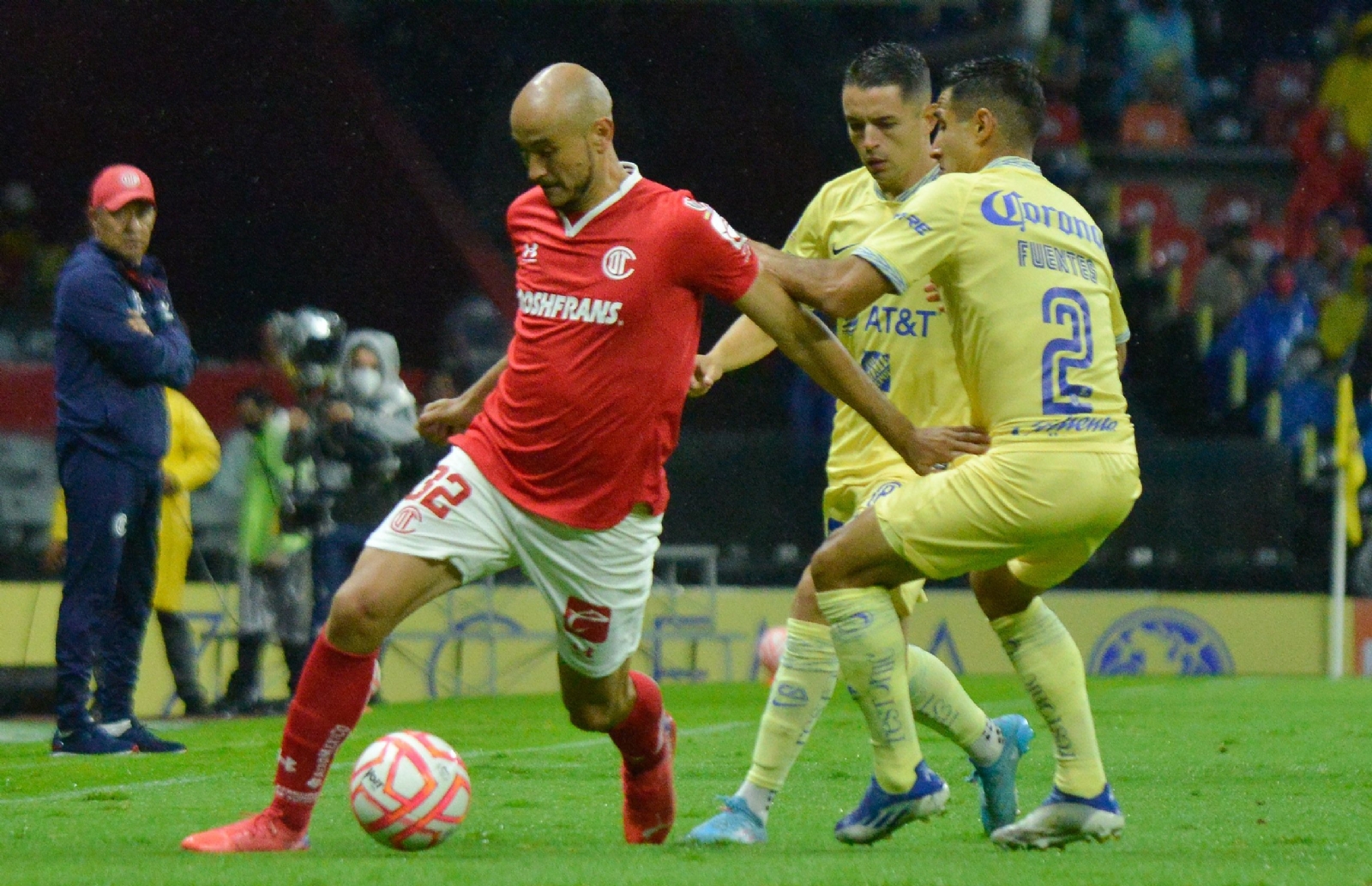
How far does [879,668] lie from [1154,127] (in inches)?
609

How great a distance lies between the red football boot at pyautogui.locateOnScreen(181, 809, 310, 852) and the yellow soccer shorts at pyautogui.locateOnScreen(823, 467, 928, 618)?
5.39 feet

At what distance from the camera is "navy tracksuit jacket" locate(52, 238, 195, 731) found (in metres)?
8.07

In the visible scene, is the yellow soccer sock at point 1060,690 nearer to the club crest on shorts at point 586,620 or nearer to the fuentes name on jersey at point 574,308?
the club crest on shorts at point 586,620

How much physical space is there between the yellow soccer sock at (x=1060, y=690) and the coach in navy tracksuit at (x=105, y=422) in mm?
4274

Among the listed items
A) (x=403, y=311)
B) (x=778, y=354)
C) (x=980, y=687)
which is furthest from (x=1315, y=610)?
(x=403, y=311)

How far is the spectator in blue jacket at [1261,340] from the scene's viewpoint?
53.9ft

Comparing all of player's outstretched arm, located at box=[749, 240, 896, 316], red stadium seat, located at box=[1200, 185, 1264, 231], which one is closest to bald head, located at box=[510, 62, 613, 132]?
player's outstretched arm, located at box=[749, 240, 896, 316]

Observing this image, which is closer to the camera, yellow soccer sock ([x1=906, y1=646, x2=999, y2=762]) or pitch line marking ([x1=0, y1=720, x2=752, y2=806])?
yellow soccer sock ([x1=906, y1=646, x2=999, y2=762])

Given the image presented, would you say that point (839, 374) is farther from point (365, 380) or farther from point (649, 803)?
point (365, 380)

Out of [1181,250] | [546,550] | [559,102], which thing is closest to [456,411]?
[546,550]

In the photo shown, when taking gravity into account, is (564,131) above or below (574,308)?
above

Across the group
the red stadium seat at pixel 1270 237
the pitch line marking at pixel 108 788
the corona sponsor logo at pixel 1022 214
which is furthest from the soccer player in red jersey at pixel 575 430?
the red stadium seat at pixel 1270 237

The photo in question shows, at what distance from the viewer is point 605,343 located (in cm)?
475

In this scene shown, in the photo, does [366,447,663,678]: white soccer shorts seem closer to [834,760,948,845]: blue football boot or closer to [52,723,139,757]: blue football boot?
[834,760,948,845]: blue football boot
